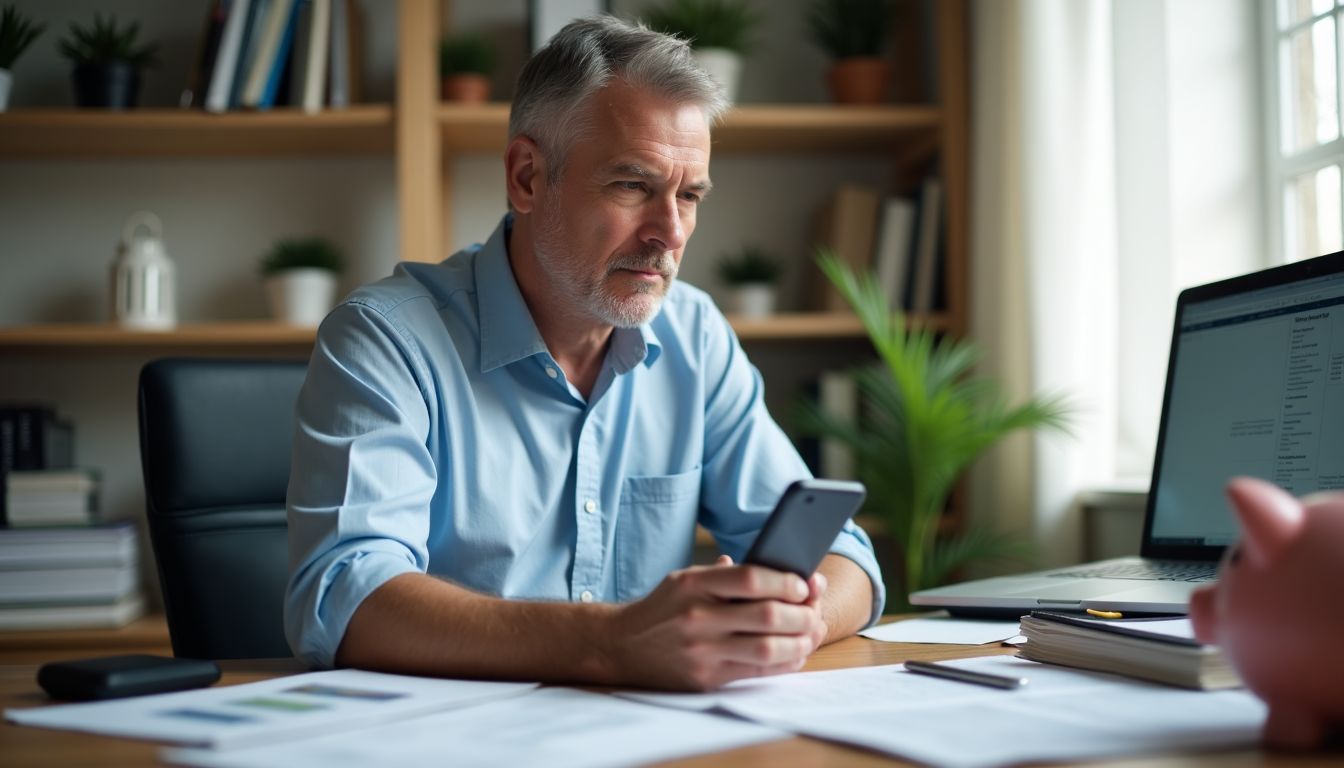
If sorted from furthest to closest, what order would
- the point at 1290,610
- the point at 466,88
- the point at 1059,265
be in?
1. the point at 466,88
2. the point at 1059,265
3. the point at 1290,610

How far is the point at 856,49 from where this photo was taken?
2.80 meters

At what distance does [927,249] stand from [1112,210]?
1.65 ft

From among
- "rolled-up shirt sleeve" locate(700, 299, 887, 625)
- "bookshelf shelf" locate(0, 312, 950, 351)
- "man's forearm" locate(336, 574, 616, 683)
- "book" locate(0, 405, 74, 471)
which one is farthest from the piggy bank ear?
"book" locate(0, 405, 74, 471)

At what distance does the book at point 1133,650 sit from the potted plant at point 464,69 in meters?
2.04

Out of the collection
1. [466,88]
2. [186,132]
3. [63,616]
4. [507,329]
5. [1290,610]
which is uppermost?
[466,88]

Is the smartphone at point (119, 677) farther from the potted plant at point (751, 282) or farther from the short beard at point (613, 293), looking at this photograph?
the potted plant at point (751, 282)

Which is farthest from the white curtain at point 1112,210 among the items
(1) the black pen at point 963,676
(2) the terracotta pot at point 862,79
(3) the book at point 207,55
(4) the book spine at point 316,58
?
(3) the book at point 207,55

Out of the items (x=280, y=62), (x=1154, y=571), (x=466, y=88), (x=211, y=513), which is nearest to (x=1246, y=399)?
(x=1154, y=571)

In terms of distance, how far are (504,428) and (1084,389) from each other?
1.36 metres

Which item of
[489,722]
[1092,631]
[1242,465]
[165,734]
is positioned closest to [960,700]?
[1092,631]

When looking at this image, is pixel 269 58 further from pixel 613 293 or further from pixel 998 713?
pixel 998 713

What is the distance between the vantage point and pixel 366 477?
1115mm

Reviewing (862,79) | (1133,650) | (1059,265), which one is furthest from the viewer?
(862,79)

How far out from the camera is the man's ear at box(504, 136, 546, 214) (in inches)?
59.8
